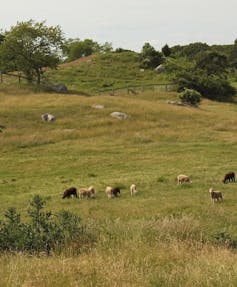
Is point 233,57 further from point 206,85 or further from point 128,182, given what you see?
point 128,182

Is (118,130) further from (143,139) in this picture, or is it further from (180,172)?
(180,172)

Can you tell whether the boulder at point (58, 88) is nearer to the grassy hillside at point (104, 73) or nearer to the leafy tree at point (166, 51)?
the grassy hillside at point (104, 73)

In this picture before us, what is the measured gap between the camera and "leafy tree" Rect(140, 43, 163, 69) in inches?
3999

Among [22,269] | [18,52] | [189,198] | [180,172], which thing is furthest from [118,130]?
[22,269]

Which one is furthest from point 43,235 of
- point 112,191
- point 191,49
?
point 191,49

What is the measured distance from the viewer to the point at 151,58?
102 meters

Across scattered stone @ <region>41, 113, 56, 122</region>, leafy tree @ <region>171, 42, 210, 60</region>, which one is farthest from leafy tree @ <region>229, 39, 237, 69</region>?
scattered stone @ <region>41, 113, 56, 122</region>

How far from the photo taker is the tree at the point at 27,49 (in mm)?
70562

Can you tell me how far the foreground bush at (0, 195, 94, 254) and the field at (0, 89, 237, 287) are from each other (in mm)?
445

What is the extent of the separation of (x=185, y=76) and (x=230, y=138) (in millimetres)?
42205

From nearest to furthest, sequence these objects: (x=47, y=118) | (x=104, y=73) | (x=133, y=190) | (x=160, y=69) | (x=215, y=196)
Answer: (x=215, y=196)
(x=133, y=190)
(x=47, y=118)
(x=104, y=73)
(x=160, y=69)

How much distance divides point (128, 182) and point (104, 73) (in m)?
70.2

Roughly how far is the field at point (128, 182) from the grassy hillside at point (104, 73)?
47.8 feet

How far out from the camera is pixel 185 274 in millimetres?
7078
